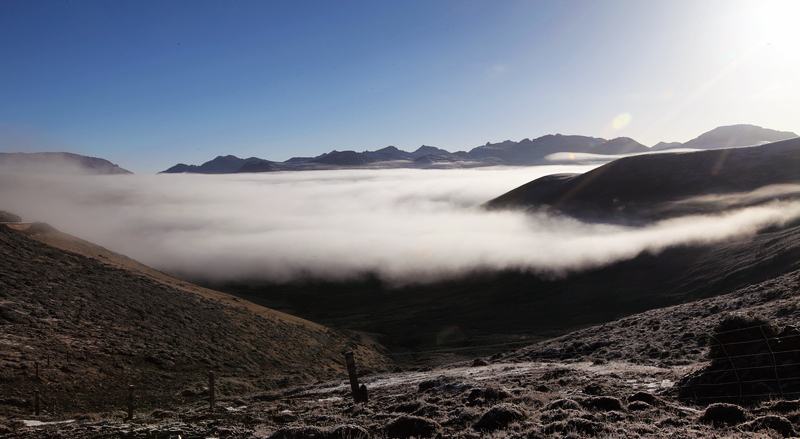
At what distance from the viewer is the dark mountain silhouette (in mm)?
104500

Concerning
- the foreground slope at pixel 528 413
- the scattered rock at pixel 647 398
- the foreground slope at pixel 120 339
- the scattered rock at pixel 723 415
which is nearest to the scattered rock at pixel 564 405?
the foreground slope at pixel 528 413

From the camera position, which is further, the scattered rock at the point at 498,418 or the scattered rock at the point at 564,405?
the scattered rock at the point at 564,405

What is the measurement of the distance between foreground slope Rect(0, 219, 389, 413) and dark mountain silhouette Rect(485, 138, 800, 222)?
9277cm

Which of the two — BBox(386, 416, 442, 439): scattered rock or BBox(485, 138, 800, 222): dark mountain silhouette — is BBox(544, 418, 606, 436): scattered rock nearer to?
BBox(386, 416, 442, 439): scattered rock

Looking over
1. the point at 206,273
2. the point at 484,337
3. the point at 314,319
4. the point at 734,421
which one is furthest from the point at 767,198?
the point at 206,273

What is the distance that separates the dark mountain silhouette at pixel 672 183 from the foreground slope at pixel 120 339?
92765 mm

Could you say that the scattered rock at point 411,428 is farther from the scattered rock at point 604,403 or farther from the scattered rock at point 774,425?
the scattered rock at point 774,425

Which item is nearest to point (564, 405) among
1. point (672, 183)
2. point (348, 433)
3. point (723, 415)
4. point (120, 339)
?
point (723, 415)

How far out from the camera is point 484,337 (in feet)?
195

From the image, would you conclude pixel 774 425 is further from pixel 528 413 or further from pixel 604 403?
pixel 528 413

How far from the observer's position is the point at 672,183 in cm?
11931

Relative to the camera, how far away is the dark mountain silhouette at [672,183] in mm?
104500

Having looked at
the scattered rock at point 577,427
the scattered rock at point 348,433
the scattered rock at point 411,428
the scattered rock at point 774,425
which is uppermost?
the scattered rock at point 774,425

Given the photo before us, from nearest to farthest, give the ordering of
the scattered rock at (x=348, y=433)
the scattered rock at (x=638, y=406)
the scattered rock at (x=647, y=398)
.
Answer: the scattered rock at (x=348, y=433)
the scattered rock at (x=638, y=406)
the scattered rock at (x=647, y=398)
